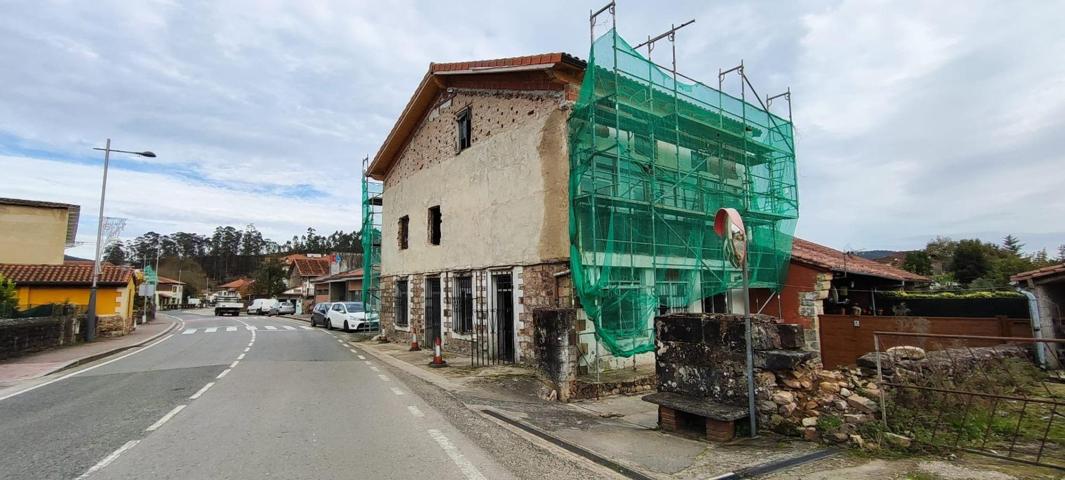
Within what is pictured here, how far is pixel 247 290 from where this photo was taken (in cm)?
6544

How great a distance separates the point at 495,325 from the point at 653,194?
5.22 m

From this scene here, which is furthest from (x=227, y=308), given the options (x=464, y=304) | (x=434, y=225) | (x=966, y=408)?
(x=966, y=408)

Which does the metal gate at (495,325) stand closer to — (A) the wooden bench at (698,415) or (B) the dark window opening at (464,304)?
(B) the dark window opening at (464,304)

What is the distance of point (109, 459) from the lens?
516 centimetres

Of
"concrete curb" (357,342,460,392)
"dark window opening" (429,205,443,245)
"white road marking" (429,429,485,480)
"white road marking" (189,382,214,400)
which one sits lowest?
"concrete curb" (357,342,460,392)

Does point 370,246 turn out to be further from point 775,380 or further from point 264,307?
point 264,307

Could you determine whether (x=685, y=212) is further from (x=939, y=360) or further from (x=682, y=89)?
(x=939, y=360)

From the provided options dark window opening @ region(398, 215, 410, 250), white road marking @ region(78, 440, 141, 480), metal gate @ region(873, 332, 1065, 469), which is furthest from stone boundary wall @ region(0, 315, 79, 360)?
metal gate @ region(873, 332, 1065, 469)

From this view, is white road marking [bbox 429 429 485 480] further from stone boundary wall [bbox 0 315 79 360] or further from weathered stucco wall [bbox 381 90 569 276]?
stone boundary wall [bbox 0 315 79 360]

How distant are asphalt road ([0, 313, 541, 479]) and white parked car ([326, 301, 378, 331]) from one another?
13.4m

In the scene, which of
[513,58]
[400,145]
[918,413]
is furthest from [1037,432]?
[400,145]

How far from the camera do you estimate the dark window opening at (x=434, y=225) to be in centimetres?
1691

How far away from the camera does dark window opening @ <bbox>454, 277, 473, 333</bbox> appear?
14352 mm

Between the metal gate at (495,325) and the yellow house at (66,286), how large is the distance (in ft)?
60.3
